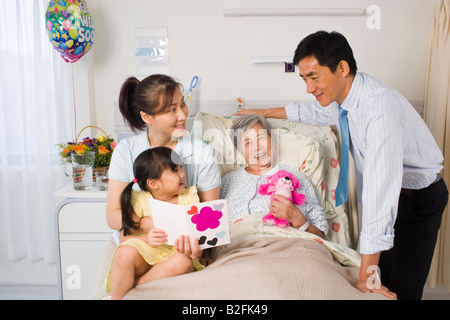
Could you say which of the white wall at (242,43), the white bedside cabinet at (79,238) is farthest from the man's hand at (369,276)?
the white wall at (242,43)

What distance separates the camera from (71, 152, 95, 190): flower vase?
223 cm

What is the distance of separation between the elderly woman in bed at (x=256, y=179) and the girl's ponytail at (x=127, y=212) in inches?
18.0

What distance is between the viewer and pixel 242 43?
2688 mm

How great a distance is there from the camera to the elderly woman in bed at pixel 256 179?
1956 mm

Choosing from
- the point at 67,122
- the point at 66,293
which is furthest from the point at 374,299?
the point at 67,122

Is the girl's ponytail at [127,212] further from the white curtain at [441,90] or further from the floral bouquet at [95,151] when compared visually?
the white curtain at [441,90]

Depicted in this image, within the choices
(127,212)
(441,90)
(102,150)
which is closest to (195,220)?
(127,212)

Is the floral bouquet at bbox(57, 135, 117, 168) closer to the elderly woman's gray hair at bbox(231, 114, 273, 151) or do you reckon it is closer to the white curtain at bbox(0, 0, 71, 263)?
the white curtain at bbox(0, 0, 71, 263)

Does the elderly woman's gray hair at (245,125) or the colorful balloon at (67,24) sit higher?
the colorful balloon at (67,24)

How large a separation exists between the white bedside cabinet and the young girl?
0.45 metres

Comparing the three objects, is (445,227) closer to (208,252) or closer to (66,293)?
(208,252)

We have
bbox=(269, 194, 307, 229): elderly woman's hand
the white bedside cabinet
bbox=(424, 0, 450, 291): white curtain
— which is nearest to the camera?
bbox=(269, 194, 307, 229): elderly woman's hand

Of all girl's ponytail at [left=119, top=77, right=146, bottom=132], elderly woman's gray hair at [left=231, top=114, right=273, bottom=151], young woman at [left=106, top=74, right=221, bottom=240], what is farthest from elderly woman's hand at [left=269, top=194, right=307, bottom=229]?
girl's ponytail at [left=119, top=77, right=146, bottom=132]

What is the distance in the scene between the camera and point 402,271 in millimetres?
1987
